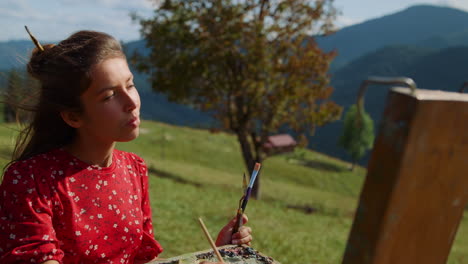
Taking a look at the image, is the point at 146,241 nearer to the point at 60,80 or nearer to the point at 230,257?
the point at 230,257

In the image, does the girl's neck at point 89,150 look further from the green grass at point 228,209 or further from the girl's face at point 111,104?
the green grass at point 228,209

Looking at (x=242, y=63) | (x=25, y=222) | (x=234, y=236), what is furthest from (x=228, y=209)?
(x=25, y=222)

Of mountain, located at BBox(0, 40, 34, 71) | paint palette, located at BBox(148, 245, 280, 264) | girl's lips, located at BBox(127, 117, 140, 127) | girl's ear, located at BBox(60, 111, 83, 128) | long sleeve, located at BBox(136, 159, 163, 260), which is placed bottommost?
long sleeve, located at BBox(136, 159, 163, 260)

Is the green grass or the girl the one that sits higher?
the girl

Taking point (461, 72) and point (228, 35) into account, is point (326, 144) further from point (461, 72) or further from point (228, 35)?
point (228, 35)

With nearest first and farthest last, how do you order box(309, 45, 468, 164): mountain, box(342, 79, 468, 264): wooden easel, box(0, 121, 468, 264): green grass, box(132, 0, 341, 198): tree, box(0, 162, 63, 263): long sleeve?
box(342, 79, 468, 264): wooden easel → box(0, 162, 63, 263): long sleeve → box(0, 121, 468, 264): green grass → box(132, 0, 341, 198): tree → box(309, 45, 468, 164): mountain

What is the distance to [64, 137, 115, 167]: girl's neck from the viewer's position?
82.4 inches

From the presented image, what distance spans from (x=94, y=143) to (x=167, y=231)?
18.3 feet

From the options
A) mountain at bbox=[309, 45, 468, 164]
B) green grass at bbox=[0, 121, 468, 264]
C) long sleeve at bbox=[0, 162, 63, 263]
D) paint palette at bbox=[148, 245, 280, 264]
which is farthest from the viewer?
mountain at bbox=[309, 45, 468, 164]

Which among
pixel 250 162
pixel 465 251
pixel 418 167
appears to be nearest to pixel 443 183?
pixel 418 167

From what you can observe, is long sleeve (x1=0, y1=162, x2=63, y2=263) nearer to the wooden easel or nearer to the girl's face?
the girl's face

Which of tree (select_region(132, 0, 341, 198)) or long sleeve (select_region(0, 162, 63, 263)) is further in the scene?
tree (select_region(132, 0, 341, 198))

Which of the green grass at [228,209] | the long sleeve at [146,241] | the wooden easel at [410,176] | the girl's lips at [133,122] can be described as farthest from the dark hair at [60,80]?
the wooden easel at [410,176]

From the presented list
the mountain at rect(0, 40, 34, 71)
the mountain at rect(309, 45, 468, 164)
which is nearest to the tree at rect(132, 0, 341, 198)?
the mountain at rect(0, 40, 34, 71)
